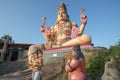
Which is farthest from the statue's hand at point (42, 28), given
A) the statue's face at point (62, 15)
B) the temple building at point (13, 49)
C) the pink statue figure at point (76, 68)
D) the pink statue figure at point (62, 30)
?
the temple building at point (13, 49)

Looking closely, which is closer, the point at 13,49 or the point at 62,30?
the point at 62,30

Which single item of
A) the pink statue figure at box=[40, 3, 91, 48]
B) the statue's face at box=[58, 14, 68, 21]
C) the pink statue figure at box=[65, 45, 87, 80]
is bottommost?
the pink statue figure at box=[65, 45, 87, 80]

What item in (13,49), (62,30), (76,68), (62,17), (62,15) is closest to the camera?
(76,68)

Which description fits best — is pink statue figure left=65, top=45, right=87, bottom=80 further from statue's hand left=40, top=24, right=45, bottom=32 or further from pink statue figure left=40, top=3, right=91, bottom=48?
statue's hand left=40, top=24, right=45, bottom=32

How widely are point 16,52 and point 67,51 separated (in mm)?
14439

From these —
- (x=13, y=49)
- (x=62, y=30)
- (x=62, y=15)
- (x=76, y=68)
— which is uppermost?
(x=62, y=15)

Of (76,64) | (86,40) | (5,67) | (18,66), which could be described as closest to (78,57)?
(76,64)

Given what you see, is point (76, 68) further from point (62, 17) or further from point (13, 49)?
point (13, 49)

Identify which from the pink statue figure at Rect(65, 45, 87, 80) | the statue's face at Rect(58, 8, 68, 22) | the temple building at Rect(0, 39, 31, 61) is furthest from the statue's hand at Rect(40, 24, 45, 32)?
the temple building at Rect(0, 39, 31, 61)

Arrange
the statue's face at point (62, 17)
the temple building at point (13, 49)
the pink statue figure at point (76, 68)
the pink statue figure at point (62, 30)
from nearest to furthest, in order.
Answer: the pink statue figure at point (76, 68) → the pink statue figure at point (62, 30) → the statue's face at point (62, 17) → the temple building at point (13, 49)

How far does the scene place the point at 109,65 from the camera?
306 inches

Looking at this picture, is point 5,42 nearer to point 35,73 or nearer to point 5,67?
point 5,67

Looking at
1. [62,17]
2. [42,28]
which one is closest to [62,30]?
[62,17]

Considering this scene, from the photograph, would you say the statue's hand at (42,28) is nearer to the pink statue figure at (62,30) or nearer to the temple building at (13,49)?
the pink statue figure at (62,30)
